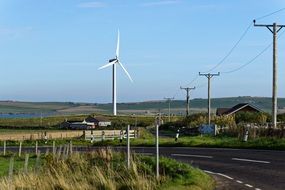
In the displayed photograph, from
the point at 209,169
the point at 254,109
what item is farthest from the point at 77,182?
the point at 254,109

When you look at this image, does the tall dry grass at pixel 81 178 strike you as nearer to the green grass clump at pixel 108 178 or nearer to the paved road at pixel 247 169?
the green grass clump at pixel 108 178

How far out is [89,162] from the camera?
21.8m

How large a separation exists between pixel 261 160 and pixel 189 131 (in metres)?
43.9

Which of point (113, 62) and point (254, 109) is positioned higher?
point (113, 62)

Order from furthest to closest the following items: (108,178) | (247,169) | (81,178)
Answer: (247,169)
(81,178)
(108,178)

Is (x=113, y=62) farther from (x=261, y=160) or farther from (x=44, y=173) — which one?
(x=44, y=173)

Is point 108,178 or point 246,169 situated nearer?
point 108,178

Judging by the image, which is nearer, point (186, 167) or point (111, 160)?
point (186, 167)

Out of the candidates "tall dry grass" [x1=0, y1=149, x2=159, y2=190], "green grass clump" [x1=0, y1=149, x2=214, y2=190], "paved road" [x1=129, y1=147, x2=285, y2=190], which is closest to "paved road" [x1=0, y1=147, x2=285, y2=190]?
"paved road" [x1=129, y1=147, x2=285, y2=190]

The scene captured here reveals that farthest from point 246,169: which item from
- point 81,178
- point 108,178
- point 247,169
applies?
point 81,178

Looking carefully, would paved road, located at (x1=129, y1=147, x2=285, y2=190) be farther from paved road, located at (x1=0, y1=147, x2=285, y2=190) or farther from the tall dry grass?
the tall dry grass

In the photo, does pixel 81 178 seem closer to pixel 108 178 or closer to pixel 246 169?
pixel 108 178

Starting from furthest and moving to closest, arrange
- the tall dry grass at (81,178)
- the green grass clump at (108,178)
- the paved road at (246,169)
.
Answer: the paved road at (246,169) → the green grass clump at (108,178) → the tall dry grass at (81,178)

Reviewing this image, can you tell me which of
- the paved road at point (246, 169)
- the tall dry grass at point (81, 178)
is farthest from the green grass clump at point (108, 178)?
the paved road at point (246, 169)
